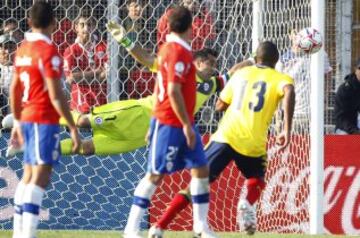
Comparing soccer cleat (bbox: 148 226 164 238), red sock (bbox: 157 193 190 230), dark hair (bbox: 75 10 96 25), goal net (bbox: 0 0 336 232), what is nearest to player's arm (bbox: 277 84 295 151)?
red sock (bbox: 157 193 190 230)

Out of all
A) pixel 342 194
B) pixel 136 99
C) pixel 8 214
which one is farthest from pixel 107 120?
pixel 342 194

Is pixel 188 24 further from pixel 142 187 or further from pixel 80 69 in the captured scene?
pixel 80 69

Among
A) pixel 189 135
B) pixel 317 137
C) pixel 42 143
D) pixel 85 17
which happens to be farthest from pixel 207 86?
pixel 42 143

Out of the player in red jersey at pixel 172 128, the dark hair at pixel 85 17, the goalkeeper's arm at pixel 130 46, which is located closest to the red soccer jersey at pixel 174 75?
the player in red jersey at pixel 172 128

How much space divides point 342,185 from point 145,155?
2.20 meters

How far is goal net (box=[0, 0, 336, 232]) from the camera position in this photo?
12797mm

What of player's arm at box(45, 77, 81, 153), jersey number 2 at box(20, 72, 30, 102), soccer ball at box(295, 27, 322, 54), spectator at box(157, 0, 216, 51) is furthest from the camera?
spectator at box(157, 0, 216, 51)

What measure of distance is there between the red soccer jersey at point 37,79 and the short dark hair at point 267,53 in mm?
2392

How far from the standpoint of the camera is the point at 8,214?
13.0m

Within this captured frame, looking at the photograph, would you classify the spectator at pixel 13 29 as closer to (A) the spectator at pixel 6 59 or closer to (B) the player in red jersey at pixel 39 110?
(A) the spectator at pixel 6 59

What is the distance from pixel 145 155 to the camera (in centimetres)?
1309

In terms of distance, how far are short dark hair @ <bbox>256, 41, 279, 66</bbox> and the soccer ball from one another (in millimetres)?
923

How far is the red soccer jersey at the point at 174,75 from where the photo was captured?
905cm

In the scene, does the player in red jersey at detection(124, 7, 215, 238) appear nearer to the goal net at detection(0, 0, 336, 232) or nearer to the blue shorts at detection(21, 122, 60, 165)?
the blue shorts at detection(21, 122, 60, 165)
